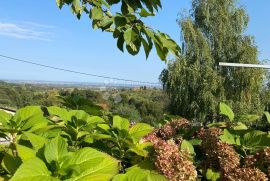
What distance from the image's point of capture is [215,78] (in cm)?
2788

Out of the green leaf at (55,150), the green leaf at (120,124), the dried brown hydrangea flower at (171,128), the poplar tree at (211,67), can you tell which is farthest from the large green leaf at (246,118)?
the poplar tree at (211,67)

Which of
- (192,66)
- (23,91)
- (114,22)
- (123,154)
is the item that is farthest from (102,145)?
(23,91)

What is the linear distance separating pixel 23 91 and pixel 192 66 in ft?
140

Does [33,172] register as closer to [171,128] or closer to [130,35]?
[171,128]

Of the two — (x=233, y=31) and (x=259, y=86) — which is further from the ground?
(x=233, y=31)

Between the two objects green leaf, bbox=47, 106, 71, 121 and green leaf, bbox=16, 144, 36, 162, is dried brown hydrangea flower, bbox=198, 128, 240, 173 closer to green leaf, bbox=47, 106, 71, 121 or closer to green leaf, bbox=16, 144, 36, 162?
green leaf, bbox=47, 106, 71, 121

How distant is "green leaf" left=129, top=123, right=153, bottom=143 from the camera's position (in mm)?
1197

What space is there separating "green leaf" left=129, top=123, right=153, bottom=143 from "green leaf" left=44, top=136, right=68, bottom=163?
0.35m

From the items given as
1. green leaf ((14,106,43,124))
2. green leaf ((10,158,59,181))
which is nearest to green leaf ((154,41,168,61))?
green leaf ((14,106,43,124))

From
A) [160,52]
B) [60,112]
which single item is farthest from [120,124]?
[160,52]

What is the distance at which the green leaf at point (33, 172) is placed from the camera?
0.75m

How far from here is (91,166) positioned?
0.82 metres

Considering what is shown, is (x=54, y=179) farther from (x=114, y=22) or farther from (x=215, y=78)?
(x=215, y=78)

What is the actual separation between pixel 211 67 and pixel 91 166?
2801cm
